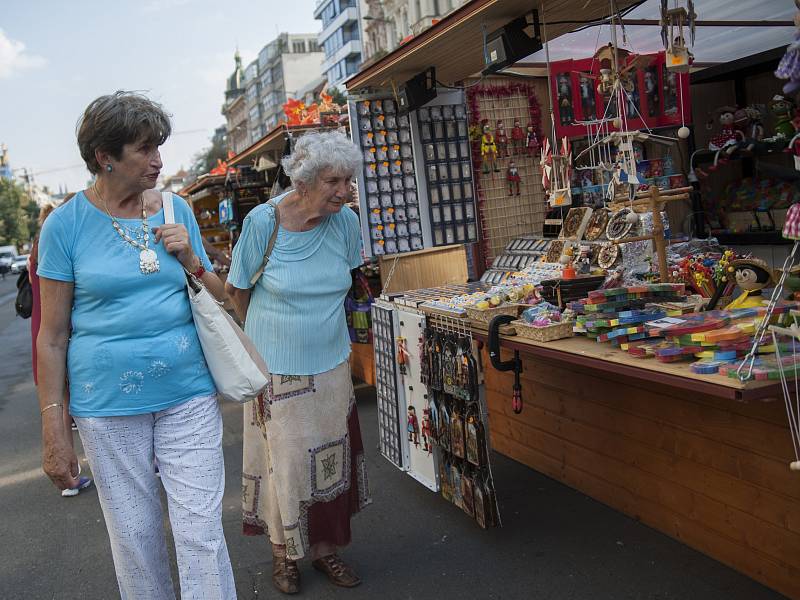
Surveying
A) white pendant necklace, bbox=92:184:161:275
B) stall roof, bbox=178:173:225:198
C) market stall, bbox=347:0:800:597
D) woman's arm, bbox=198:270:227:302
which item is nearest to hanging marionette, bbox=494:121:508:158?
market stall, bbox=347:0:800:597

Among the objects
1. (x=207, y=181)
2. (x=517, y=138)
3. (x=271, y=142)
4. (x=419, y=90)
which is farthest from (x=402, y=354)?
(x=207, y=181)

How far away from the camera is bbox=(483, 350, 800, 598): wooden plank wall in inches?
113

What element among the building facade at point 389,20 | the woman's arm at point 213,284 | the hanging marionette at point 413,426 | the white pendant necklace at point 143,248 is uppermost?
the building facade at point 389,20

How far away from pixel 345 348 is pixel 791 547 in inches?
75.7

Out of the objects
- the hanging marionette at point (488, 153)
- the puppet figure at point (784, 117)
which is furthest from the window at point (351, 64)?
the hanging marionette at point (488, 153)

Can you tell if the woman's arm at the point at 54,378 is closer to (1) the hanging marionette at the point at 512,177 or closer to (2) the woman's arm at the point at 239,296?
(2) the woman's arm at the point at 239,296

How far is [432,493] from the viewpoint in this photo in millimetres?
4492

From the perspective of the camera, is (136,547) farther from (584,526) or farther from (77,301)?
(584,526)

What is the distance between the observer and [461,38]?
159 inches

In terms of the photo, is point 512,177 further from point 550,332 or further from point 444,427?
point 550,332

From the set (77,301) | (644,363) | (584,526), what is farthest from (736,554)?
(77,301)

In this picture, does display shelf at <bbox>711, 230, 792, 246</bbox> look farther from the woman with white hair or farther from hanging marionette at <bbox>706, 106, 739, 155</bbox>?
the woman with white hair

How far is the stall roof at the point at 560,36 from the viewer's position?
3705mm

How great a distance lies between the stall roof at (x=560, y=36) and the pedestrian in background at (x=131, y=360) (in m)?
1.98
